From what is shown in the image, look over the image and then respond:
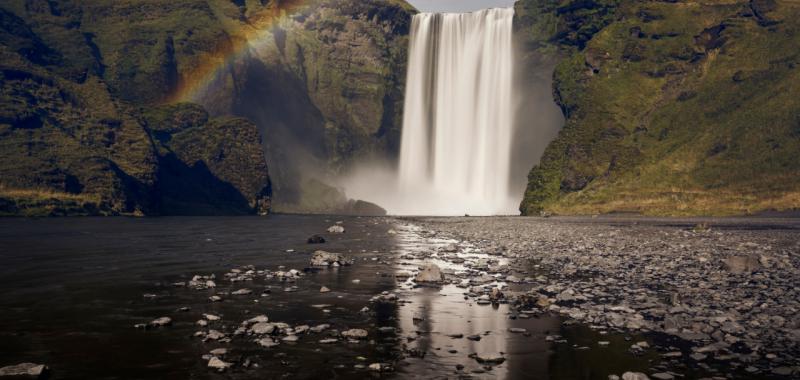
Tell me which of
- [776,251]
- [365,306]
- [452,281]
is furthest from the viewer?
[776,251]

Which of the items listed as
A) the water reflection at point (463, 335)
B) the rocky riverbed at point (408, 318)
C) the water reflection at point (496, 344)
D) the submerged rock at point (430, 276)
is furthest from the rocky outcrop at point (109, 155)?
the water reflection at point (496, 344)

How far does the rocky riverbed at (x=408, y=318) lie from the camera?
1078cm

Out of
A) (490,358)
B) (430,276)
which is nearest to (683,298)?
(430,276)

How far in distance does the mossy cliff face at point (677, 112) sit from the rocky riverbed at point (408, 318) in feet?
263

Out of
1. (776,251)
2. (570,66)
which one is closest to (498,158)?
(570,66)

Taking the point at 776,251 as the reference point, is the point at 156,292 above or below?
below

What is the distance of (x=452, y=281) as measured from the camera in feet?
71.4

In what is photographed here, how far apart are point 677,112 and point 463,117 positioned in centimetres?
5472

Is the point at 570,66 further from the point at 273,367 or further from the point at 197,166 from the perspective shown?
the point at 273,367

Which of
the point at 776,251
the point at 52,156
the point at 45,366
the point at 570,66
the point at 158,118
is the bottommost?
the point at 45,366

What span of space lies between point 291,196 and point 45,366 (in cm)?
17802

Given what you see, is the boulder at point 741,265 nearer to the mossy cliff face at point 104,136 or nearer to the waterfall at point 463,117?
the mossy cliff face at point 104,136

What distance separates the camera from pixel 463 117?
16050cm

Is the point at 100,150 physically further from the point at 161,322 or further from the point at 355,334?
the point at 355,334
